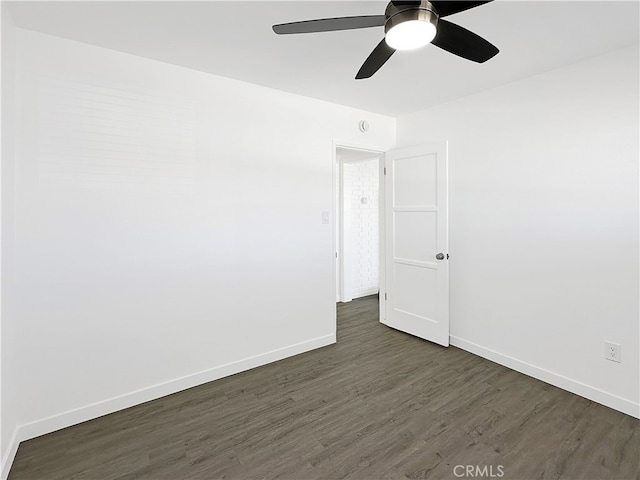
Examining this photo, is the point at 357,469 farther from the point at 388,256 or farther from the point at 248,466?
the point at 388,256

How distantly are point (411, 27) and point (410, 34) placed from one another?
4 cm

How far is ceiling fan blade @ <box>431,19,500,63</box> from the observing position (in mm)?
1610

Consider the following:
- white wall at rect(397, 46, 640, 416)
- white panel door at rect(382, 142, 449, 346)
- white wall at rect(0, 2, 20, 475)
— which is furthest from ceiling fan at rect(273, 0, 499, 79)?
white panel door at rect(382, 142, 449, 346)

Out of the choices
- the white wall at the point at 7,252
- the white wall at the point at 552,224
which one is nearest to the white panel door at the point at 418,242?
the white wall at the point at 552,224

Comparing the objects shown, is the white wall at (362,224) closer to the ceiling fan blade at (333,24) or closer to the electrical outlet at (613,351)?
the electrical outlet at (613,351)

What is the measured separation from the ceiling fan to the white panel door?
5.73ft

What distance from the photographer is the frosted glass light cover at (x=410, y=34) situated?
1.52m

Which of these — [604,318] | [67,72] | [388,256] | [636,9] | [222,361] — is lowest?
[222,361]

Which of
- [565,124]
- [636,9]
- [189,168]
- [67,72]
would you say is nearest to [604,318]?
[565,124]

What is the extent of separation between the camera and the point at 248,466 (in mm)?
1864

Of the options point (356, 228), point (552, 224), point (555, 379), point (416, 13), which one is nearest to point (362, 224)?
point (356, 228)

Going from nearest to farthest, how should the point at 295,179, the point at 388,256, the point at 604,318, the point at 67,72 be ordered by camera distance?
the point at 67,72, the point at 604,318, the point at 295,179, the point at 388,256

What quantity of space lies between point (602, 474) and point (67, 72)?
13.2ft

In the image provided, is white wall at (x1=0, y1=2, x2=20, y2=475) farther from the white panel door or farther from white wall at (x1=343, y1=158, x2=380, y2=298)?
white wall at (x1=343, y1=158, x2=380, y2=298)
